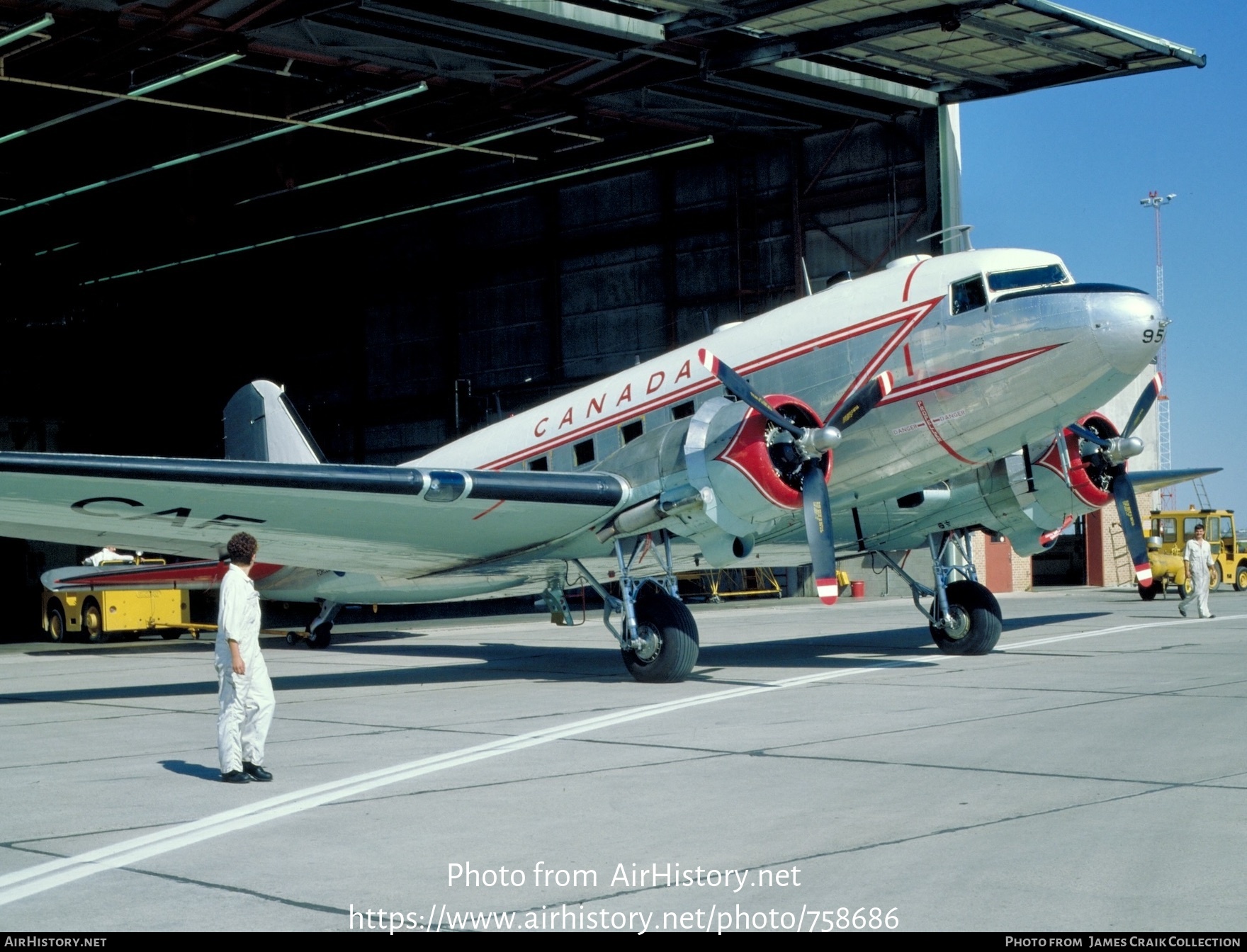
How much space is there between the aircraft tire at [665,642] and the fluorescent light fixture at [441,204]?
24.9 metres

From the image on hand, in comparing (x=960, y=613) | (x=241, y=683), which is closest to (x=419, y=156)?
(x=960, y=613)

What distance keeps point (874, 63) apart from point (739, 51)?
4.85m

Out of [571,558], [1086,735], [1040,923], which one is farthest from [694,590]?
[1040,923]

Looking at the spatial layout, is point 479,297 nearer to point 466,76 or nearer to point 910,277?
point 466,76

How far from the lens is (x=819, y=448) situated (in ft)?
48.8

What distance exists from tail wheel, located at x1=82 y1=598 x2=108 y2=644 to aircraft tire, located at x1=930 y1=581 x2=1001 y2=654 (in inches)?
860

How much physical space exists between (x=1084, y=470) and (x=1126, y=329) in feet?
15.5

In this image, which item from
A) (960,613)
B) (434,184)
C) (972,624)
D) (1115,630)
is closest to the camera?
(972,624)

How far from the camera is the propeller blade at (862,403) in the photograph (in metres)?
15.0

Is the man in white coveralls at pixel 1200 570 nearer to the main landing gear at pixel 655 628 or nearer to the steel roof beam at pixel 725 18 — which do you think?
the steel roof beam at pixel 725 18

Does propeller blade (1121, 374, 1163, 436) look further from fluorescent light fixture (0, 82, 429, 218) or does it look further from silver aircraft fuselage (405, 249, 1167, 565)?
fluorescent light fixture (0, 82, 429, 218)

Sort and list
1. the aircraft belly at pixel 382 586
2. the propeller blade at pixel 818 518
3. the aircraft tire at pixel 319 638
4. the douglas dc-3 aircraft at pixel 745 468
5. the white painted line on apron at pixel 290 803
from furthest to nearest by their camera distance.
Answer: the aircraft tire at pixel 319 638 < the aircraft belly at pixel 382 586 < the propeller blade at pixel 818 518 < the douglas dc-3 aircraft at pixel 745 468 < the white painted line on apron at pixel 290 803

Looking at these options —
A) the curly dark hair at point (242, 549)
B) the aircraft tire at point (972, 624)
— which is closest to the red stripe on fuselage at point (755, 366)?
the aircraft tire at point (972, 624)

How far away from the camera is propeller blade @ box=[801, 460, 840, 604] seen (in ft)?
49.3
